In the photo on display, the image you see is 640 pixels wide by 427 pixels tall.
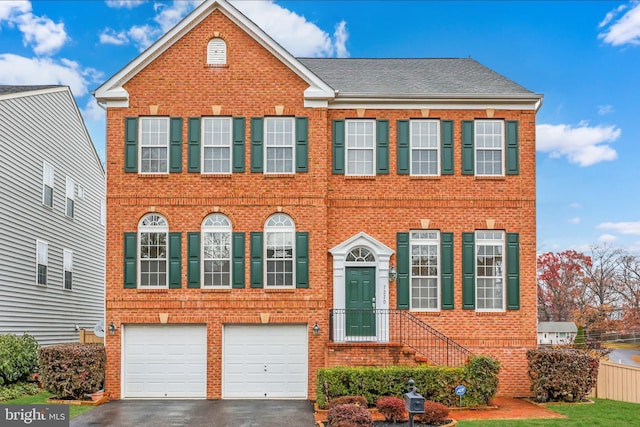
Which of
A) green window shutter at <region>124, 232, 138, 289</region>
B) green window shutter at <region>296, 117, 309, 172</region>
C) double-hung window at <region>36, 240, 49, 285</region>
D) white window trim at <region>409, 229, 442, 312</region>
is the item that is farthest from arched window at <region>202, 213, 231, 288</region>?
double-hung window at <region>36, 240, 49, 285</region>

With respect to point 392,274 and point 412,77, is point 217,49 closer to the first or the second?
point 412,77

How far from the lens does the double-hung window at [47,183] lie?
947 inches

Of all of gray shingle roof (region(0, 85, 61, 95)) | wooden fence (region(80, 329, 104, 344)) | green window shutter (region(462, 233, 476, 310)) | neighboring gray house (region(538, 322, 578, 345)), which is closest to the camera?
green window shutter (region(462, 233, 476, 310))

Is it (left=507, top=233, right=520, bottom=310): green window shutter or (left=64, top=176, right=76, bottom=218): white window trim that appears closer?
(left=507, top=233, right=520, bottom=310): green window shutter

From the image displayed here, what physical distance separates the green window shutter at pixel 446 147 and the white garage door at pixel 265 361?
236 inches

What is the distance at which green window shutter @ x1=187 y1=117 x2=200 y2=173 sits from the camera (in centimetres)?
1920

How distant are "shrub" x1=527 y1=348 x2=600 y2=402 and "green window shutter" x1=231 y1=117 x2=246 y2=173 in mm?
9418

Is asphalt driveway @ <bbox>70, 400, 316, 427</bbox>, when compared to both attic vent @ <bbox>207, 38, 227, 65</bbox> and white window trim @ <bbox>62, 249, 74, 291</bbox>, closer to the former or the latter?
white window trim @ <bbox>62, 249, 74, 291</bbox>

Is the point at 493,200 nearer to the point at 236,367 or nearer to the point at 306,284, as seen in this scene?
the point at 306,284

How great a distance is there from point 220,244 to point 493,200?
783cm

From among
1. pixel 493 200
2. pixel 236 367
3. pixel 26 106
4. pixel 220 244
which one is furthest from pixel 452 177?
pixel 26 106

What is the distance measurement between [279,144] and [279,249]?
295cm

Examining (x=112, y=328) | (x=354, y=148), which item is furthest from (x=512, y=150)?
(x=112, y=328)

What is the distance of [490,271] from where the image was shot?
19625mm
